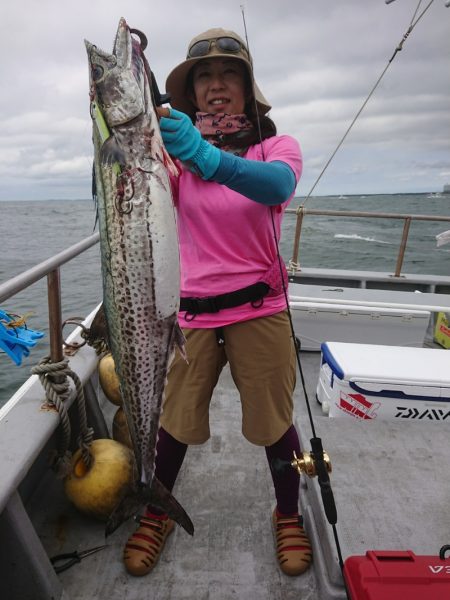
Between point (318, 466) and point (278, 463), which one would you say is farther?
point (278, 463)

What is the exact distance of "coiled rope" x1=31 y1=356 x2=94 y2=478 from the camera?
2273 millimetres

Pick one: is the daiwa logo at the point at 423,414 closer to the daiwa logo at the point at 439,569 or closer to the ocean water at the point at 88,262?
the daiwa logo at the point at 439,569

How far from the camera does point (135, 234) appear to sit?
1.63 m

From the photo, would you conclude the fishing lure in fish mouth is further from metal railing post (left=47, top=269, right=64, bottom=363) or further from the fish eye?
the fish eye

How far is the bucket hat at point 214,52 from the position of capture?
1.84 meters

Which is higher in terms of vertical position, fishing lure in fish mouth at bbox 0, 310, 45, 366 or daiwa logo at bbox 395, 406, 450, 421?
fishing lure in fish mouth at bbox 0, 310, 45, 366

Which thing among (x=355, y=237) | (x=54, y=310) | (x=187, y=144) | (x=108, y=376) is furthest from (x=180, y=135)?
Result: (x=355, y=237)

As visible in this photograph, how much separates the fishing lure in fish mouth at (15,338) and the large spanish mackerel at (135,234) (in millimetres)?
695

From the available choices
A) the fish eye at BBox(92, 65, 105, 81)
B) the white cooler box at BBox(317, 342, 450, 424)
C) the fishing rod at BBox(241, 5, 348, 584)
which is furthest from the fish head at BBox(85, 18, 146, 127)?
the white cooler box at BBox(317, 342, 450, 424)

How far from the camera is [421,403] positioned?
10.3 feet

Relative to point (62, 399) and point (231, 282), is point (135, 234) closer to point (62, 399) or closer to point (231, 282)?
point (231, 282)

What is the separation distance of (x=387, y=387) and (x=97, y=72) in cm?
264

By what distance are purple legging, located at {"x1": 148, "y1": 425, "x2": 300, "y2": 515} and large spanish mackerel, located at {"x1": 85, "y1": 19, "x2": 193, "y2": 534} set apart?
0.89 ft

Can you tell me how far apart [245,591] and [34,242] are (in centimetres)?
3288
